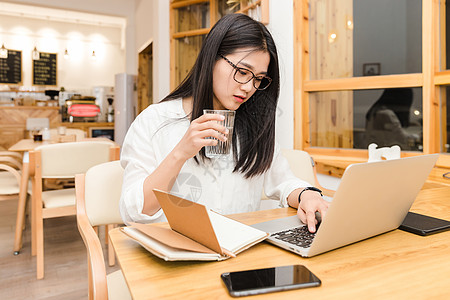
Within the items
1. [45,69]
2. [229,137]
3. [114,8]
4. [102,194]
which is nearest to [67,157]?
[102,194]

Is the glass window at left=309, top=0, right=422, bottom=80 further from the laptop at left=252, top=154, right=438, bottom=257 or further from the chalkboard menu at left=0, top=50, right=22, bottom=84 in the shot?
the chalkboard menu at left=0, top=50, right=22, bottom=84

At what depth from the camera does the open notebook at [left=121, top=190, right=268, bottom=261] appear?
631mm

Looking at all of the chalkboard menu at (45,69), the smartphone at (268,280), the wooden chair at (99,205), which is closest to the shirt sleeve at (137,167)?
the wooden chair at (99,205)

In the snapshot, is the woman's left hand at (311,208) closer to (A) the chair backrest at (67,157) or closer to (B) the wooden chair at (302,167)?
(B) the wooden chair at (302,167)

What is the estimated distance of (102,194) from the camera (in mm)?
1302

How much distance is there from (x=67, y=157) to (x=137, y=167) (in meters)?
1.62

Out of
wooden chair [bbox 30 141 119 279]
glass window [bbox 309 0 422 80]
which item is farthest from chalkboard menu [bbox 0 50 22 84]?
glass window [bbox 309 0 422 80]

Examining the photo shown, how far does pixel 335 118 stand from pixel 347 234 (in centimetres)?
209

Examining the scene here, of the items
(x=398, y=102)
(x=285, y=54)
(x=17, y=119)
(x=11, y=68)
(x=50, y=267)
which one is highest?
(x=11, y=68)

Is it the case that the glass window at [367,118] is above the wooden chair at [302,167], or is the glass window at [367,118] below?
above

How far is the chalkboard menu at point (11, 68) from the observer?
27.2 ft

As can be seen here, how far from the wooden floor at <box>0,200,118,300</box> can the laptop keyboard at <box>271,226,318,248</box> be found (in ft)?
5.81

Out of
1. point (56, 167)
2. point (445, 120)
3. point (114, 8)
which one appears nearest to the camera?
point (445, 120)

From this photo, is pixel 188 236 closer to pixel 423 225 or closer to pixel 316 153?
pixel 423 225
